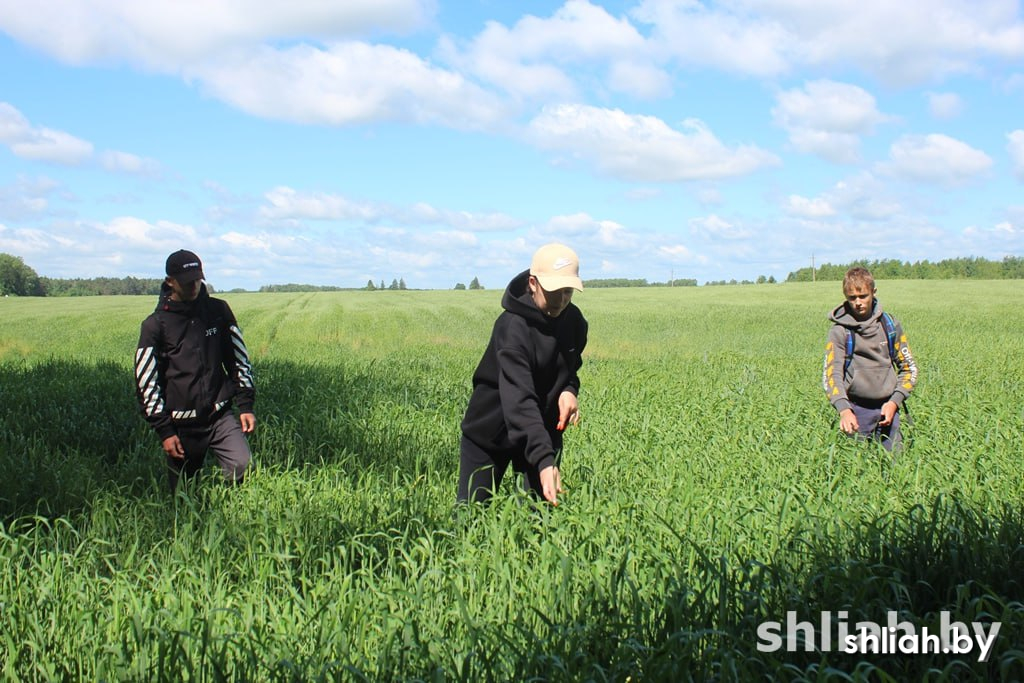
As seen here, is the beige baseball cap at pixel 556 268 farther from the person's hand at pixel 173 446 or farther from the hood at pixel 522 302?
the person's hand at pixel 173 446

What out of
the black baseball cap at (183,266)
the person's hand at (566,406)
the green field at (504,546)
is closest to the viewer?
the green field at (504,546)

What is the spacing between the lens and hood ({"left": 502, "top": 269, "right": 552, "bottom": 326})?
13.2 feet

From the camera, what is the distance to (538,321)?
4.05 meters

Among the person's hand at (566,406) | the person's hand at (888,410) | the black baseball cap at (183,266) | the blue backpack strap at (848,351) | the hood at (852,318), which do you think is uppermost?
the black baseball cap at (183,266)

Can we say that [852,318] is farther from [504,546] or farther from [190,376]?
[190,376]

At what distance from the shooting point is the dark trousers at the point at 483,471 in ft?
14.8

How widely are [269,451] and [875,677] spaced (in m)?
5.32

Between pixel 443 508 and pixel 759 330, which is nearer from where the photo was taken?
pixel 443 508

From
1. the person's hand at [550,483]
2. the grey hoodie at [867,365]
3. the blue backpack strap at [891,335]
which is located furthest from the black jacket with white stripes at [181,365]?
the blue backpack strap at [891,335]

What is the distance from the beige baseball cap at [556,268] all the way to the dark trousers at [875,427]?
12.2 feet

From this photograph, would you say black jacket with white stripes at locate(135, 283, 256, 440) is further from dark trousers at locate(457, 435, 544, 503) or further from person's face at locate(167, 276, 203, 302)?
dark trousers at locate(457, 435, 544, 503)

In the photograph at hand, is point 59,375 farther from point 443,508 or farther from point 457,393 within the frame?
point 443,508

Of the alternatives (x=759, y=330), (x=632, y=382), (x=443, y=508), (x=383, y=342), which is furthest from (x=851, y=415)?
(x=759, y=330)

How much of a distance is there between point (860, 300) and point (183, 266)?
16.1 ft
